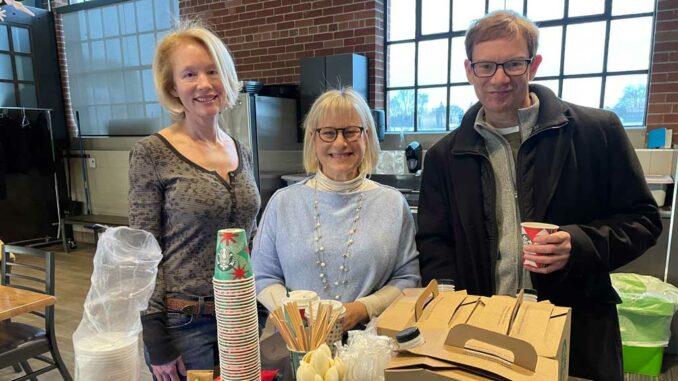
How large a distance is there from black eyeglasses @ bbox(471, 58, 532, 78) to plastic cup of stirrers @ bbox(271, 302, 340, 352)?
0.78 metres

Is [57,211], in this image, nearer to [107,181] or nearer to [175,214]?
[107,181]

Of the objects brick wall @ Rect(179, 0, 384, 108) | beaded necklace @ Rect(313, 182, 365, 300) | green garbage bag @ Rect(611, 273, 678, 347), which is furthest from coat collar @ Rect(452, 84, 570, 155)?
brick wall @ Rect(179, 0, 384, 108)

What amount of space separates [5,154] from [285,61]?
150 inches

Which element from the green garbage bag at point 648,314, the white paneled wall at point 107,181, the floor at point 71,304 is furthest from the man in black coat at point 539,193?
the white paneled wall at point 107,181

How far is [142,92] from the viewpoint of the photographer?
226 inches

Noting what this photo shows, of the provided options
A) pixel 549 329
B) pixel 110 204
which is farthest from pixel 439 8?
pixel 110 204

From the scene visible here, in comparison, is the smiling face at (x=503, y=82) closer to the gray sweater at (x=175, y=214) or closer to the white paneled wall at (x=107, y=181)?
the gray sweater at (x=175, y=214)

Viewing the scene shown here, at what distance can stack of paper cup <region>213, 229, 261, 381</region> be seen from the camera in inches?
28.4

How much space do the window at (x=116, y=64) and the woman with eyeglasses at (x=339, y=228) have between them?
470 cm

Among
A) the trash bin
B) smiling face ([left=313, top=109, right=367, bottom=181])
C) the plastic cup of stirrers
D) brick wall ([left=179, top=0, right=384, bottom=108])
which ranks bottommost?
the trash bin

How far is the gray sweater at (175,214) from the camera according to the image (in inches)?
48.1

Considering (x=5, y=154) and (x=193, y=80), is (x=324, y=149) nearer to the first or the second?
(x=193, y=80)

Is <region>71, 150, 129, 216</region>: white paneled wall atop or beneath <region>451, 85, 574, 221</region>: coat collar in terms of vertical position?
beneath

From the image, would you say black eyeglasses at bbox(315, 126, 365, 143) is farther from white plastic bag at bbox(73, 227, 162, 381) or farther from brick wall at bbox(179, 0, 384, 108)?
brick wall at bbox(179, 0, 384, 108)
